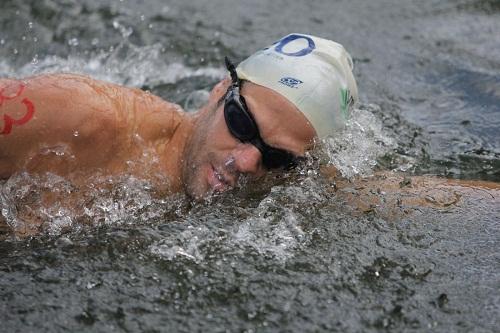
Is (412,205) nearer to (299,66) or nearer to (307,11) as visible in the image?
(299,66)

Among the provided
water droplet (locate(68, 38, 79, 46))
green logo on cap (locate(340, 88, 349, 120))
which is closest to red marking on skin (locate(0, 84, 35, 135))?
green logo on cap (locate(340, 88, 349, 120))

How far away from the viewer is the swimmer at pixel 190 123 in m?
3.83

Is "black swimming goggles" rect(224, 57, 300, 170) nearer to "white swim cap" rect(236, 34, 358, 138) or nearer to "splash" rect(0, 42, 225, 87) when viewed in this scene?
"white swim cap" rect(236, 34, 358, 138)

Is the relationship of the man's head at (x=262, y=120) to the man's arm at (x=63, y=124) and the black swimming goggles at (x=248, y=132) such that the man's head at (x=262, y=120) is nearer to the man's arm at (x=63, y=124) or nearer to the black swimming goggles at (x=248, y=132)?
the black swimming goggles at (x=248, y=132)

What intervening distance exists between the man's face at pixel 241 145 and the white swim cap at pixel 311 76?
0.07 m

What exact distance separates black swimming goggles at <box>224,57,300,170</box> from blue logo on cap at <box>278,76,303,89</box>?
10.2 inches

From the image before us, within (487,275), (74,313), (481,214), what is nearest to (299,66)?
(481,214)

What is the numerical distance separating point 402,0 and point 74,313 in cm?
672

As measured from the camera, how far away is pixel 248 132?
4.34 meters

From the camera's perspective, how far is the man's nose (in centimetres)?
432

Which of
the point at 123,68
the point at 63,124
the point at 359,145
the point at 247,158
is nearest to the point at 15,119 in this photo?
the point at 63,124

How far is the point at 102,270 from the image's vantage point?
358 centimetres

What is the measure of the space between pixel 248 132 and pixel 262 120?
0.11m

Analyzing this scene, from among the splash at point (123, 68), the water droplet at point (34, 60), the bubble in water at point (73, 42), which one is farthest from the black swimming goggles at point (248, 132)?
the bubble in water at point (73, 42)
